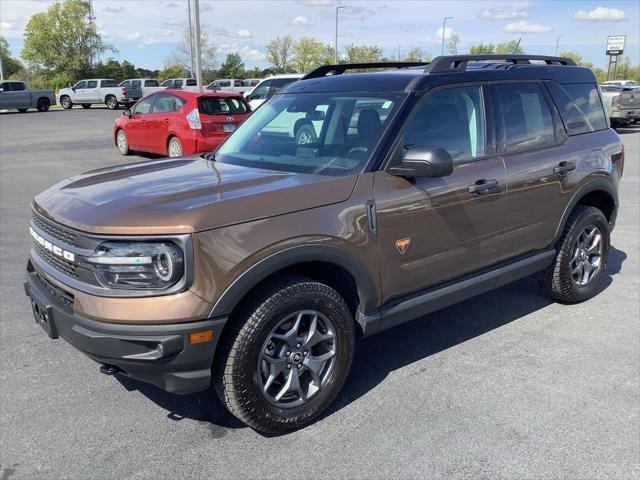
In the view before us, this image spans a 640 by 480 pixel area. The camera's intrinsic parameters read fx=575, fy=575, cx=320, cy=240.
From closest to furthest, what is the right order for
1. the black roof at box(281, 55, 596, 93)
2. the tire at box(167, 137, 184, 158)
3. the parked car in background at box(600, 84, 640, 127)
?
the black roof at box(281, 55, 596, 93) → the tire at box(167, 137, 184, 158) → the parked car in background at box(600, 84, 640, 127)

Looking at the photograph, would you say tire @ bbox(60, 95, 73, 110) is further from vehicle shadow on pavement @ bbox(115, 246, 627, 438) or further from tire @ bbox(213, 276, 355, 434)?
tire @ bbox(213, 276, 355, 434)

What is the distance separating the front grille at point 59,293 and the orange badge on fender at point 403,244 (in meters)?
1.78

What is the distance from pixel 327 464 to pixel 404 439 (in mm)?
457

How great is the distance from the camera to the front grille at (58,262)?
9.42ft

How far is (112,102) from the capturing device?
38750 millimetres

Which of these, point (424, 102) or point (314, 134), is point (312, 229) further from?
point (424, 102)

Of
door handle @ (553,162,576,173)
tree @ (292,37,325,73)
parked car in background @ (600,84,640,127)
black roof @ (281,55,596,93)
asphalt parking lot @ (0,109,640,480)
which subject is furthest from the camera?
tree @ (292,37,325,73)

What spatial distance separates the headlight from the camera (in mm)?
2631

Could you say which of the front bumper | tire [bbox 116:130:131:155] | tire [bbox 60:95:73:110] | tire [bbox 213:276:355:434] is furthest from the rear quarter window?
tire [bbox 60:95:73:110]

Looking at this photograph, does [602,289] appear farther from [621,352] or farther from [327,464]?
[327,464]

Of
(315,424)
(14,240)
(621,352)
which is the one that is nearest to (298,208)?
(315,424)

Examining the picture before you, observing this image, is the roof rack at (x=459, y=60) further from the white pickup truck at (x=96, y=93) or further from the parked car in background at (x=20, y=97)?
the parked car in background at (x=20, y=97)

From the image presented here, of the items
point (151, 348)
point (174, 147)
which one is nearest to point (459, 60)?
point (151, 348)

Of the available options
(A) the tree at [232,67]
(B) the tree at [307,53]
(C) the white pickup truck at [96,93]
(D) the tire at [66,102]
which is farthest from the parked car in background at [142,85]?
(B) the tree at [307,53]
